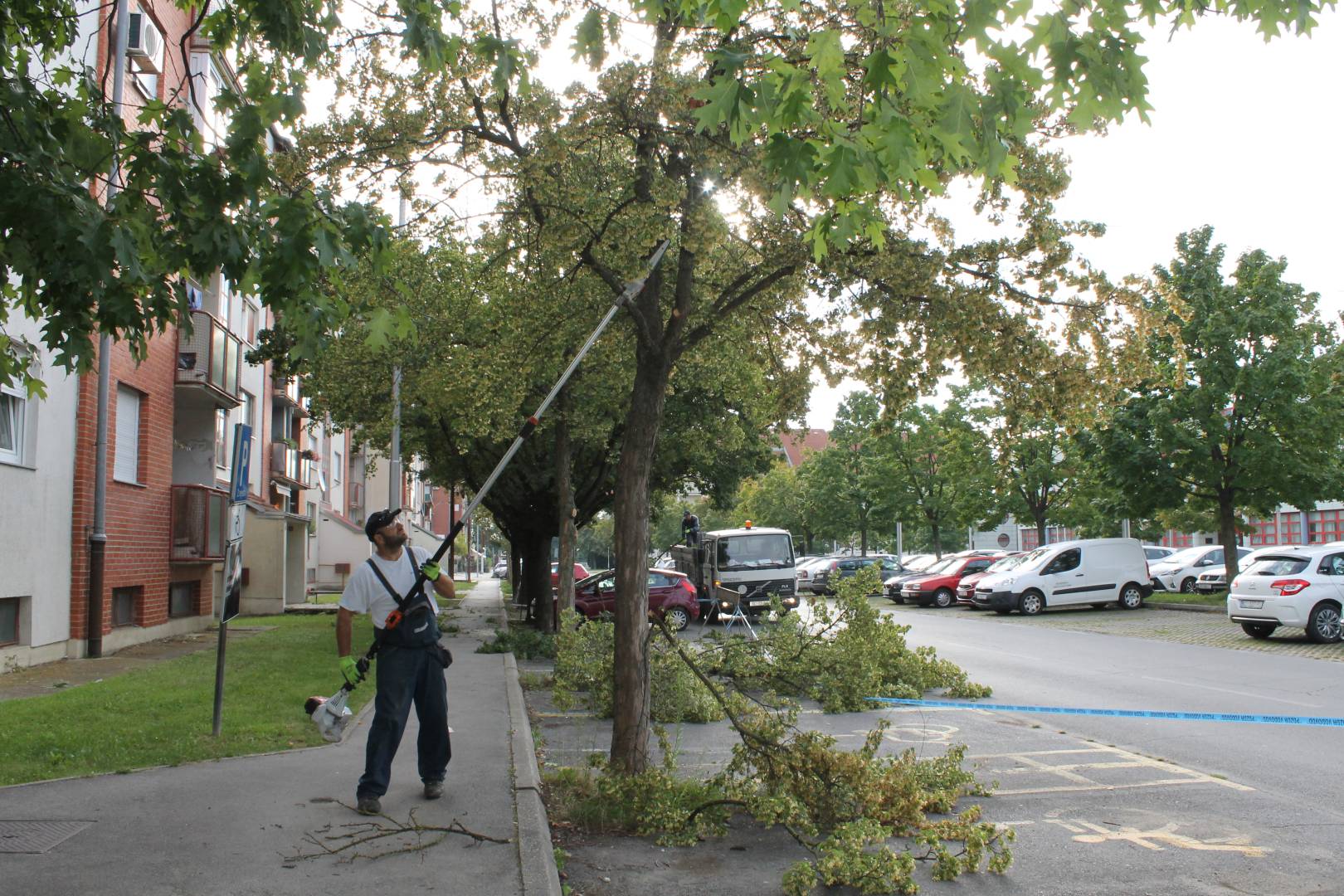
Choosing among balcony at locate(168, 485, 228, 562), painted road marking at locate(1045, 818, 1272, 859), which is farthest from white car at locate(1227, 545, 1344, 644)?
balcony at locate(168, 485, 228, 562)

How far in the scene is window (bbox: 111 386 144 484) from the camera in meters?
16.9

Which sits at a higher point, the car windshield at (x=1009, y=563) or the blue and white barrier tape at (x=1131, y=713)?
the car windshield at (x=1009, y=563)

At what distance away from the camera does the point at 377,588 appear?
6.49 meters

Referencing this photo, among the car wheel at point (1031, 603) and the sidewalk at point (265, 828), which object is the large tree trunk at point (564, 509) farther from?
the car wheel at point (1031, 603)

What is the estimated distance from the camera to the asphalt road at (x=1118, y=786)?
5.39 m

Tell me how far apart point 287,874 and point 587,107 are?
5580 mm

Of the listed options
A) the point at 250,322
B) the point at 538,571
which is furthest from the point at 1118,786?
the point at 250,322

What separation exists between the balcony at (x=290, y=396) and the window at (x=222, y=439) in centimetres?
571

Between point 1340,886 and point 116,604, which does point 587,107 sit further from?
point 116,604

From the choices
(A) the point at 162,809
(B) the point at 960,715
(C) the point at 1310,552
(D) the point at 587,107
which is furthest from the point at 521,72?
(C) the point at 1310,552

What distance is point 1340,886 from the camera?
204 inches

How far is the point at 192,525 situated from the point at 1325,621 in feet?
62.3

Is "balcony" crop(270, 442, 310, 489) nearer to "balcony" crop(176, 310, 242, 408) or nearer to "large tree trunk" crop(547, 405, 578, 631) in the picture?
"balcony" crop(176, 310, 242, 408)

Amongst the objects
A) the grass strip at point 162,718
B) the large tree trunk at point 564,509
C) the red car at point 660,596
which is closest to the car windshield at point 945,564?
the red car at point 660,596
